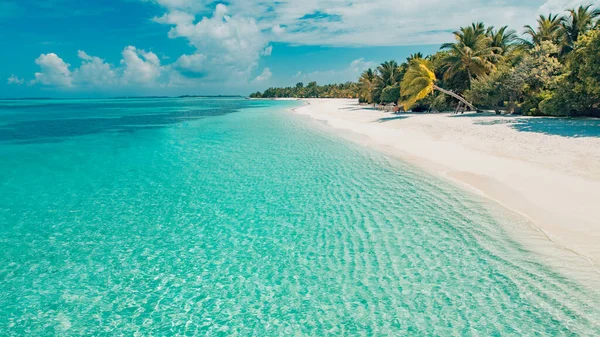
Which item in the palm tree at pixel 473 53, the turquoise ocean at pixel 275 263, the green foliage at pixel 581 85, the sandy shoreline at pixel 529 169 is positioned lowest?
the turquoise ocean at pixel 275 263

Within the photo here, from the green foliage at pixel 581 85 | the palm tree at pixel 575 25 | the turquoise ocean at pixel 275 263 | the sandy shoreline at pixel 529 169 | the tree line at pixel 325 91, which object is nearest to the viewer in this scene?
the turquoise ocean at pixel 275 263

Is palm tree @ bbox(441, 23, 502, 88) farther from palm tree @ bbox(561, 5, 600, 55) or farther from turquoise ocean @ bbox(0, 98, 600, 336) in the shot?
turquoise ocean @ bbox(0, 98, 600, 336)

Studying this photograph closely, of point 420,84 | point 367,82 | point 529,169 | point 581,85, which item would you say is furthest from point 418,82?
point 367,82

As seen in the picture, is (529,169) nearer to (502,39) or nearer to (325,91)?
(502,39)

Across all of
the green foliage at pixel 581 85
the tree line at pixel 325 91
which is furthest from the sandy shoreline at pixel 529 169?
the tree line at pixel 325 91

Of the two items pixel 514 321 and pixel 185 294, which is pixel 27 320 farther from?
pixel 514 321

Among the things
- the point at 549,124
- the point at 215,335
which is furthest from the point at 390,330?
the point at 549,124

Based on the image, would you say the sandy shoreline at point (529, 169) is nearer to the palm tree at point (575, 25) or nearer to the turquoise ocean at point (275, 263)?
the turquoise ocean at point (275, 263)
